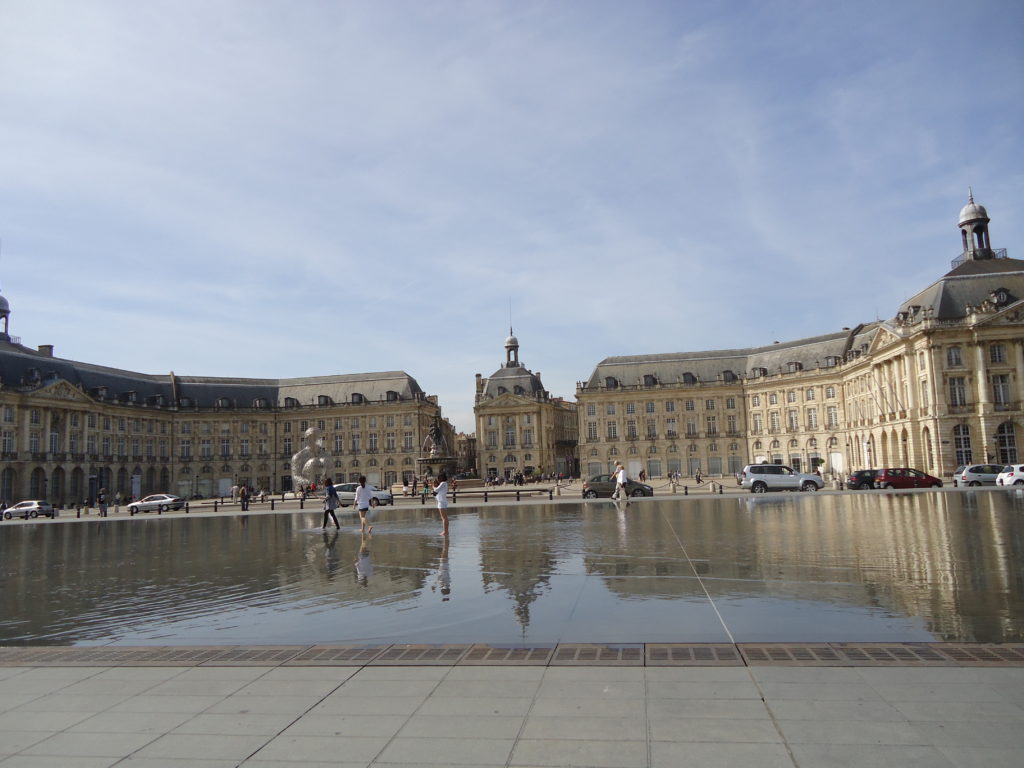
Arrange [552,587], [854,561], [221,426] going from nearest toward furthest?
[552,587] → [854,561] → [221,426]

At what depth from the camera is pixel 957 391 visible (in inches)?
2366

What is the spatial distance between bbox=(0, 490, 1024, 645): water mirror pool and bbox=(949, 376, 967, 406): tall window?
45671 millimetres

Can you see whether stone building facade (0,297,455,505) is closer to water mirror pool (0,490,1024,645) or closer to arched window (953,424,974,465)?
arched window (953,424,974,465)

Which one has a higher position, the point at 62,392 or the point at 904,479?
the point at 62,392

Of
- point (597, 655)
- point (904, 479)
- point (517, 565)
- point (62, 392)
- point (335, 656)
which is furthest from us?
point (62, 392)

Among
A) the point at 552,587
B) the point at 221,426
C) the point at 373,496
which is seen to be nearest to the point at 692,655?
the point at 552,587

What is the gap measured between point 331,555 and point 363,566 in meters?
2.65

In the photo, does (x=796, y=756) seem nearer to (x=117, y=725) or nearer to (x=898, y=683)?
(x=898, y=683)

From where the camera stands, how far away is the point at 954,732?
4566mm

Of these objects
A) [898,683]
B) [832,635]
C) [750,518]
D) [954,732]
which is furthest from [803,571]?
[750,518]

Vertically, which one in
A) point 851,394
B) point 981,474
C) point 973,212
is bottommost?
point 981,474

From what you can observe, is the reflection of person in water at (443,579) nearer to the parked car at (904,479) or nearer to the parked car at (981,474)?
the parked car at (904,479)

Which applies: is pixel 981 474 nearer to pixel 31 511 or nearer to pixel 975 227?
pixel 975 227

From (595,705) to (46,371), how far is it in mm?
88955
